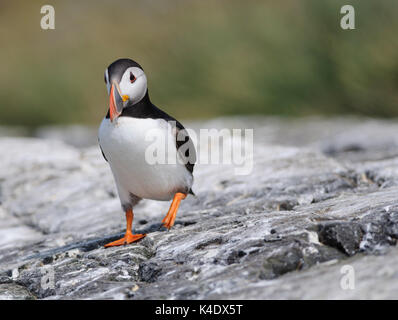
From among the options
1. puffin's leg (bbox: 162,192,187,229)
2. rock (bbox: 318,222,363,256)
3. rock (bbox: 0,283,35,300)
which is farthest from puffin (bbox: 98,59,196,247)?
rock (bbox: 318,222,363,256)

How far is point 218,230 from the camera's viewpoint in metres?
4.16

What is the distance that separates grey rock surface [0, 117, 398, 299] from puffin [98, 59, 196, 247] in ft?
1.13

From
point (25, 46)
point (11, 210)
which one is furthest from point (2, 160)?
point (25, 46)

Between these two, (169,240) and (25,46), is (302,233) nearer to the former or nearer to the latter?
(169,240)

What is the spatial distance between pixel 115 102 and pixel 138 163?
53cm

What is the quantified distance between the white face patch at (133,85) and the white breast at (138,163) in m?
0.17

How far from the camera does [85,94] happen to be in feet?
45.7

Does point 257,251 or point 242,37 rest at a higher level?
point 242,37

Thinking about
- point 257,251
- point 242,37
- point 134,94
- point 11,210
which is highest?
point 242,37

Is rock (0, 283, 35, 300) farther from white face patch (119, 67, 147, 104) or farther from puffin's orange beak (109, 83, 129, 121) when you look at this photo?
white face patch (119, 67, 147, 104)

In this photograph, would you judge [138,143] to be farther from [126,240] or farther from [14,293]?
[14,293]

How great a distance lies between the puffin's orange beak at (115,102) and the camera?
4.24 meters

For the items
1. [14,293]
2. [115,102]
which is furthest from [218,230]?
[14,293]

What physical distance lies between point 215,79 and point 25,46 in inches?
232
